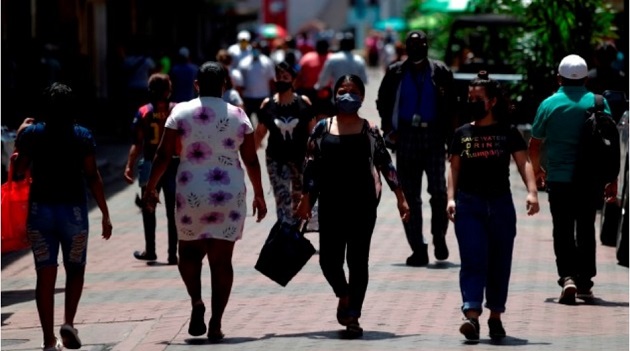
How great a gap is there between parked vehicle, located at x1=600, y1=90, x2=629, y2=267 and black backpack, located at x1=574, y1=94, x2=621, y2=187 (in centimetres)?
221

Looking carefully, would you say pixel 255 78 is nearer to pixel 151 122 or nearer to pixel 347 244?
pixel 151 122

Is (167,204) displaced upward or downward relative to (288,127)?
downward

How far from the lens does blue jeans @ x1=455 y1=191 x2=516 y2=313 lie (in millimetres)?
10836

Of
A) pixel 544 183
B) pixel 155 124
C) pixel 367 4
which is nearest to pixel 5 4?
pixel 155 124

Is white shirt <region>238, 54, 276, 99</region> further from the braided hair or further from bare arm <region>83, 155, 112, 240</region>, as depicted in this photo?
bare arm <region>83, 155, 112, 240</region>

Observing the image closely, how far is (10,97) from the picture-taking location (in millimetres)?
26359

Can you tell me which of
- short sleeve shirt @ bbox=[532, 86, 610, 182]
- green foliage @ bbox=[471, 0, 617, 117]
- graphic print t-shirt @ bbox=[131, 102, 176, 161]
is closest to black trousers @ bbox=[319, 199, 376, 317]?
short sleeve shirt @ bbox=[532, 86, 610, 182]

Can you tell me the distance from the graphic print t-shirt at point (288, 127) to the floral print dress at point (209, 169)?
436cm

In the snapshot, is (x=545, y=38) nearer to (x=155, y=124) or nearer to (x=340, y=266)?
(x=155, y=124)

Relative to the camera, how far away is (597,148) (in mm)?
12320

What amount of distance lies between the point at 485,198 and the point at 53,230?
252cm

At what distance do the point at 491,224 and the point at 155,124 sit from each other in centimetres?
476

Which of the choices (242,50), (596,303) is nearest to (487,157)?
(596,303)

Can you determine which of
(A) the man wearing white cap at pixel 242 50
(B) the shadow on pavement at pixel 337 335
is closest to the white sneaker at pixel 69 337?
(B) the shadow on pavement at pixel 337 335
